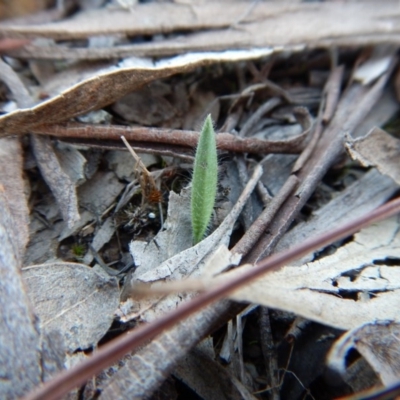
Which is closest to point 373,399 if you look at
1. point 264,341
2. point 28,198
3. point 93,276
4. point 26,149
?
point 264,341

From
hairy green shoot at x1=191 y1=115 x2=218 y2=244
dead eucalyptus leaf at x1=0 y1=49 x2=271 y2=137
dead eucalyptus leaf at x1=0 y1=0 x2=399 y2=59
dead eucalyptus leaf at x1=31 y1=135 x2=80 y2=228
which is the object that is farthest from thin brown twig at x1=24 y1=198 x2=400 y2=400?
dead eucalyptus leaf at x1=0 y1=0 x2=399 y2=59

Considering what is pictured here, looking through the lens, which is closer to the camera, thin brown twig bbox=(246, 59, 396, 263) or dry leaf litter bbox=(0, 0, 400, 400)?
dry leaf litter bbox=(0, 0, 400, 400)

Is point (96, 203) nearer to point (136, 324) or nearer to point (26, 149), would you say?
point (26, 149)

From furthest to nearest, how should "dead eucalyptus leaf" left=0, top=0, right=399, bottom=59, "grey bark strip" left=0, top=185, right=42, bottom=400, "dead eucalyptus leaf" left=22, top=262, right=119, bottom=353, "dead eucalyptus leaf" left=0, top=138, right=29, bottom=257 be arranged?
"dead eucalyptus leaf" left=0, top=0, right=399, bottom=59, "dead eucalyptus leaf" left=0, top=138, right=29, bottom=257, "dead eucalyptus leaf" left=22, top=262, right=119, bottom=353, "grey bark strip" left=0, top=185, right=42, bottom=400

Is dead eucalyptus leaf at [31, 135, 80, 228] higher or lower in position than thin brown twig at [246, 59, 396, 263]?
lower

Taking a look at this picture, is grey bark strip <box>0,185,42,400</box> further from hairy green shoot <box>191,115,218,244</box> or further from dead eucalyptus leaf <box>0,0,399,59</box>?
dead eucalyptus leaf <box>0,0,399,59</box>

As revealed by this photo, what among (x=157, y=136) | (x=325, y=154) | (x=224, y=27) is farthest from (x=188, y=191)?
(x=224, y=27)
